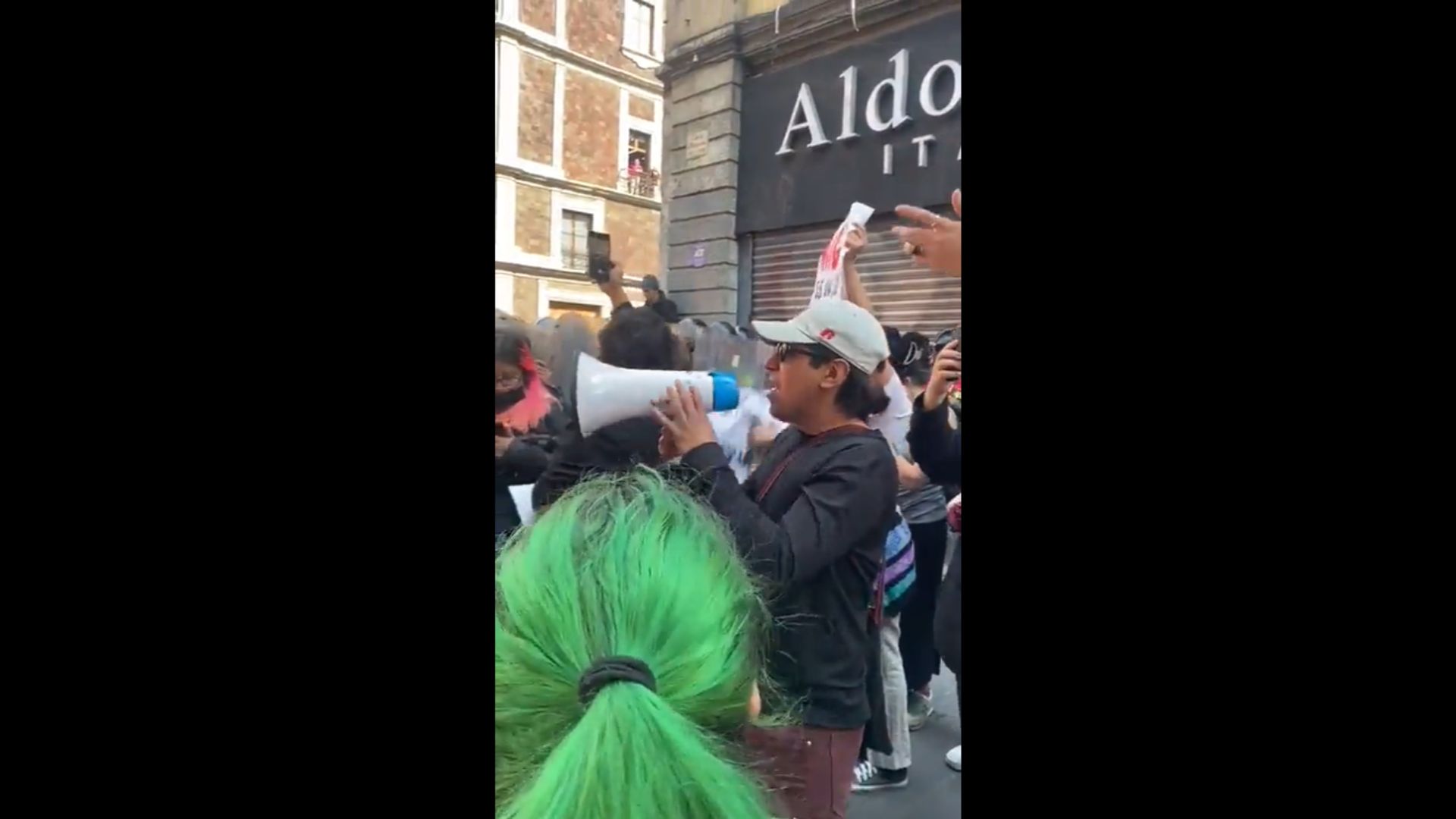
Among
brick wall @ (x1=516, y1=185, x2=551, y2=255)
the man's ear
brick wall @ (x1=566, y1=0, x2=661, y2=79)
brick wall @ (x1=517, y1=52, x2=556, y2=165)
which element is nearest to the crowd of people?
the man's ear

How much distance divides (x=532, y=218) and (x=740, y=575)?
79 centimetres

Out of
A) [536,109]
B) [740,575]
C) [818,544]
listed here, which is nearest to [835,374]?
[818,544]

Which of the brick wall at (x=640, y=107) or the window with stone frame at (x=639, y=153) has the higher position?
the brick wall at (x=640, y=107)

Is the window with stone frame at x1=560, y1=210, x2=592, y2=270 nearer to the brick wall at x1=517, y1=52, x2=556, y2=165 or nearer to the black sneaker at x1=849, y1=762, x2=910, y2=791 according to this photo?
the brick wall at x1=517, y1=52, x2=556, y2=165

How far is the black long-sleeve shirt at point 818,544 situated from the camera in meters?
1.45

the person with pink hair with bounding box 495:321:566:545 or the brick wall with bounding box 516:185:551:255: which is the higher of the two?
the brick wall with bounding box 516:185:551:255

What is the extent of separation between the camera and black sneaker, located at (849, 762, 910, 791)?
1.48 metres

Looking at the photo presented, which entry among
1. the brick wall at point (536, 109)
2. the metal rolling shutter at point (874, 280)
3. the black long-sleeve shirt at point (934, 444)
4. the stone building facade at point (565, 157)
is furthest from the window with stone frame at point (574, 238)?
the black long-sleeve shirt at point (934, 444)

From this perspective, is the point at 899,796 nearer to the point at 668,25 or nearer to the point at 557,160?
the point at 557,160

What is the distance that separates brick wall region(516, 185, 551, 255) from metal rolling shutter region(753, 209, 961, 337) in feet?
1.35

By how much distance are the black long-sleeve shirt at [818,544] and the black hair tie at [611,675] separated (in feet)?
0.78

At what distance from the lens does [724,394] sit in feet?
4.83

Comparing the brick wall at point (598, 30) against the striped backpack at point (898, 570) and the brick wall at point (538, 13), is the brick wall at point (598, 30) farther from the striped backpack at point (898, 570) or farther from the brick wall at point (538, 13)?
the striped backpack at point (898, 570)

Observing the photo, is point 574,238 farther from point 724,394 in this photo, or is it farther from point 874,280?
point 874,280
